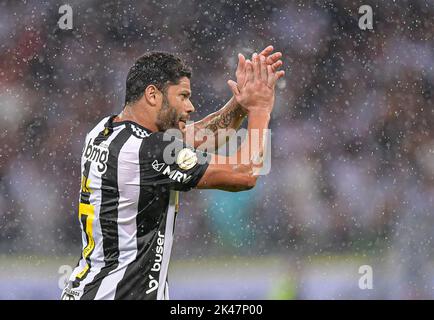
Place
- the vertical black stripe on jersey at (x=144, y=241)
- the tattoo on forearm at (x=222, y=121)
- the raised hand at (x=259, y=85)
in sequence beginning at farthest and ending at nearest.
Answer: the tattoo on forearm at (x=222, y=121), the raised hand at (x=259, y=85), the vertical black stripe on jersey at (x=144, y=241)

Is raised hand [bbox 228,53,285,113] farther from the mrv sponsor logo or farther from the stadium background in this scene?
the stadium background

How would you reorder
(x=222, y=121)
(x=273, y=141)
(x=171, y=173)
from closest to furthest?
(x=171, y=173) → (x=222, y=121) → (x=273, y=141)

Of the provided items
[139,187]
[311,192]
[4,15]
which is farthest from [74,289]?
[4,15]

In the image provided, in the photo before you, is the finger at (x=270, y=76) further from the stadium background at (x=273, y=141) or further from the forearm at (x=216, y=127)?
the stadium background at (x=273, y=141)

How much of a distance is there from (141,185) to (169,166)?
0.16 metres

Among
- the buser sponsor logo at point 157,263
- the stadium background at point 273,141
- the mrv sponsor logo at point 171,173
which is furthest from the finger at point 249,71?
the stadium background at point 273,141

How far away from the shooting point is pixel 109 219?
3398 millimetres

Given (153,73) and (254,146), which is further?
(153,73)

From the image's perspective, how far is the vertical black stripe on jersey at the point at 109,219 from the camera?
339 centimetres

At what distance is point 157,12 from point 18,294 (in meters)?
3.76

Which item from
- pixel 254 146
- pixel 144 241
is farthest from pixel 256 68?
pixel 144 241

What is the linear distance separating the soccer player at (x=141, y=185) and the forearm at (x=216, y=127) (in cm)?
69

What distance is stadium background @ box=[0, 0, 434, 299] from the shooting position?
8148 mm

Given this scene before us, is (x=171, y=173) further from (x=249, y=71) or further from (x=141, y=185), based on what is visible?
(x=249, y=71)
